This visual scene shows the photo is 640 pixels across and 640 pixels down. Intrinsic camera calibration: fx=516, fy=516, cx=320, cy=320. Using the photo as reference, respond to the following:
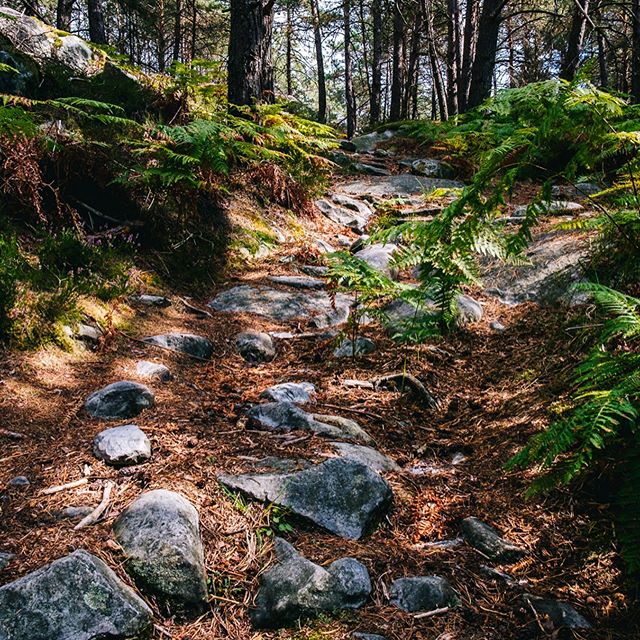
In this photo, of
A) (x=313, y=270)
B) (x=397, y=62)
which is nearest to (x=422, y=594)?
(x=313, y=270)

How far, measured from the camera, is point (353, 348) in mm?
3896

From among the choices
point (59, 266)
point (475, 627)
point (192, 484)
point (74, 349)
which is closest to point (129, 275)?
point (59, 266)

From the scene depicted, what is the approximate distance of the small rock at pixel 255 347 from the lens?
3.91 m

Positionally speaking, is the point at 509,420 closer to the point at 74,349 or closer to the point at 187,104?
the point at 74,349

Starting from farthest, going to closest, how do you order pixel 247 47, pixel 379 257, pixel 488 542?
1. pixel 247 47
2. pixel 379 257
3. pixel 488 542

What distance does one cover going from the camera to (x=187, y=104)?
6281 millimetres

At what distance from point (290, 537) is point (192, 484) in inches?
19.0

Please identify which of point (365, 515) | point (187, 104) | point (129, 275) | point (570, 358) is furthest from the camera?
point (187, 104)

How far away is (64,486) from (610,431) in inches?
81.1

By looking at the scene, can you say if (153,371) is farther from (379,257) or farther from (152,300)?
(379,257)

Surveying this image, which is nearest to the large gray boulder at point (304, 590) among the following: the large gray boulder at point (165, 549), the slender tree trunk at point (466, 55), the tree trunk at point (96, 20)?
the large gray boulder at point (165, 549)

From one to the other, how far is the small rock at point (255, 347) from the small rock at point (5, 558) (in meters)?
2.24

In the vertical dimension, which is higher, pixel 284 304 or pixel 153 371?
pixel 284 304

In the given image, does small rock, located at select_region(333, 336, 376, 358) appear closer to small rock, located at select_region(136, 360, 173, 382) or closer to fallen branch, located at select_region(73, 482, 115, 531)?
small rock, located at select_region(136, 360, 173, 382)
